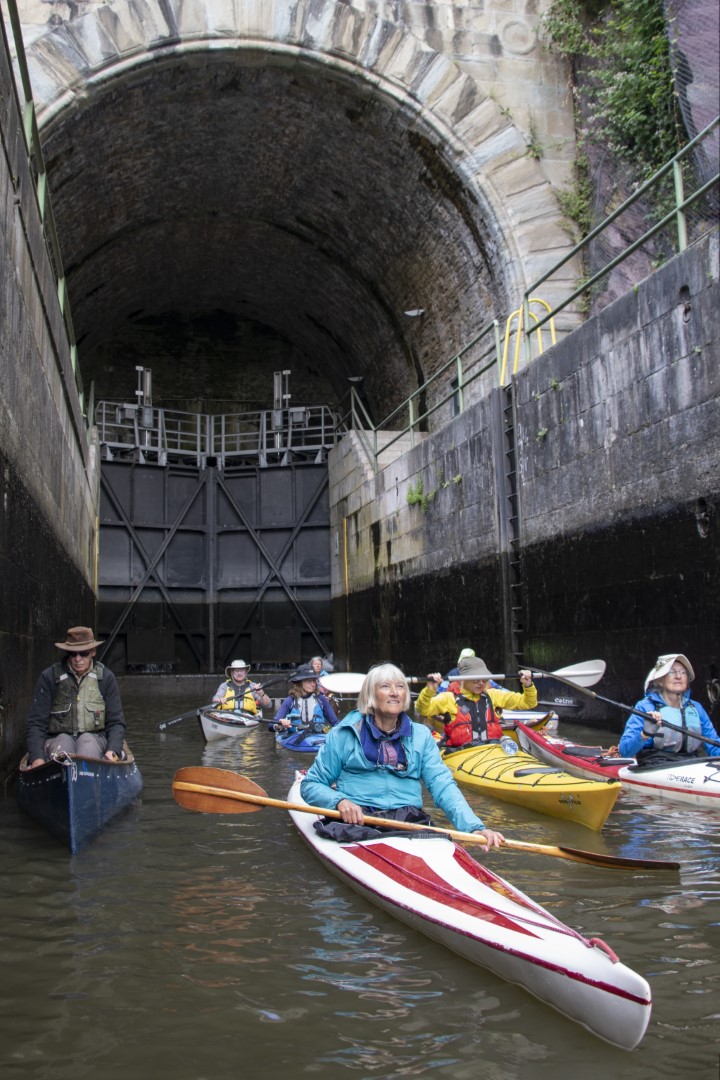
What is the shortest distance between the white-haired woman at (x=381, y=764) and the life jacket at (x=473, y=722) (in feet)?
9.33

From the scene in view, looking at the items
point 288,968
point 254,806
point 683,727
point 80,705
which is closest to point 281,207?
point 80,705

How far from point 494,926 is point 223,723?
26.7ft

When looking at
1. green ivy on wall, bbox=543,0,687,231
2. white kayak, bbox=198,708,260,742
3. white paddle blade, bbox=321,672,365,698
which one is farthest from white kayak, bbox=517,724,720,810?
green ivy on wall, bbox=543,0,687,231

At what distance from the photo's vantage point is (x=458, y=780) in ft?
24.4

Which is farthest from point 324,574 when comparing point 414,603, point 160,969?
point 160,969

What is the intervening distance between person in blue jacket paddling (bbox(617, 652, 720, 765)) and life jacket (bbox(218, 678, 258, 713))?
19.9ft

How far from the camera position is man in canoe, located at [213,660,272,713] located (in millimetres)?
11805

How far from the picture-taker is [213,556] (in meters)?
21.3

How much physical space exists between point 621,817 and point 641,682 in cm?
270

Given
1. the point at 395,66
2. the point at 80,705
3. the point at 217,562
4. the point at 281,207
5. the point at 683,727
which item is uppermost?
the point at 395,66

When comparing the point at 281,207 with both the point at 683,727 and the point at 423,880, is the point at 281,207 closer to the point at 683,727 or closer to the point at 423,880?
the point at 683,727

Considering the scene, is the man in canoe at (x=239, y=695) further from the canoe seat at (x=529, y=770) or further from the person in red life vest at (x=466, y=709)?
the canoe seat at (x=529, y=770)

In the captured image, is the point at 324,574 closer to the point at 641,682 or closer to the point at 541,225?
the point at 541,225

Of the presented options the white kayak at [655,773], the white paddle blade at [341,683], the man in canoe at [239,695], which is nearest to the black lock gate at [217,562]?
the man in canoe at [239,695]
